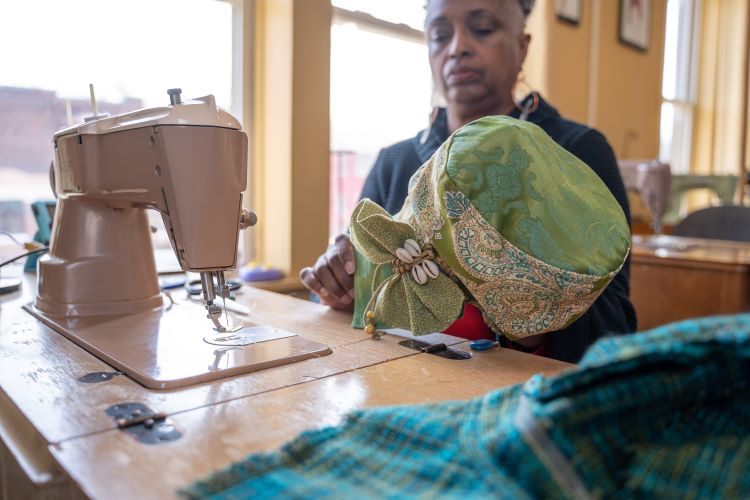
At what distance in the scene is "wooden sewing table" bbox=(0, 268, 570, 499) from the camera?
1.40 ft

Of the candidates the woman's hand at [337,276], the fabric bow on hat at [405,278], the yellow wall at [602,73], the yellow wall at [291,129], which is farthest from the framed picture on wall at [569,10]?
the fabric bow on hat at [405,278]

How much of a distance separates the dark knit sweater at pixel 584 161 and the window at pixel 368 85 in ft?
2.52

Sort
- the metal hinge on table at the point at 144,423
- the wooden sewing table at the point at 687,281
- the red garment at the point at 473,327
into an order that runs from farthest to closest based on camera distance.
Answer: the wooden sewing table at the point at 687,281 < the red garment at the point at 473,327 < the metal hinge on table at the point at 144,423

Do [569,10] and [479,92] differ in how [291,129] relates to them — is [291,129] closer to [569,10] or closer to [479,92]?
[479,92]

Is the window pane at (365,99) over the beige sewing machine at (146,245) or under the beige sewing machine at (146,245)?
over

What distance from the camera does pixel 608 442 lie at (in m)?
0.34

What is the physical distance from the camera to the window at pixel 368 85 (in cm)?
223

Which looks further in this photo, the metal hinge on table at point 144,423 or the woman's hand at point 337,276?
the woman's hand at point 337,276

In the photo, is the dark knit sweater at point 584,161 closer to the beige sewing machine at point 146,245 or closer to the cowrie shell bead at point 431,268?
the cowrie shell bead at point 431,268

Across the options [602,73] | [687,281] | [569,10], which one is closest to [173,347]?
[687,281]

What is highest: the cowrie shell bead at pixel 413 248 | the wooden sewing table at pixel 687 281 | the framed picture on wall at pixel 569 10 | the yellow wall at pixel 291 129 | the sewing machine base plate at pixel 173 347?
the framed picture on wall at pixel 569 10

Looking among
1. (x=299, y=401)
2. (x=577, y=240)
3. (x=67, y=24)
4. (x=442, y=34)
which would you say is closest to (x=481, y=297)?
(x=577, y=240)

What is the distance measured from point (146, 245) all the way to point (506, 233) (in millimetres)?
549

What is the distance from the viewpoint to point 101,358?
2.19 ft
